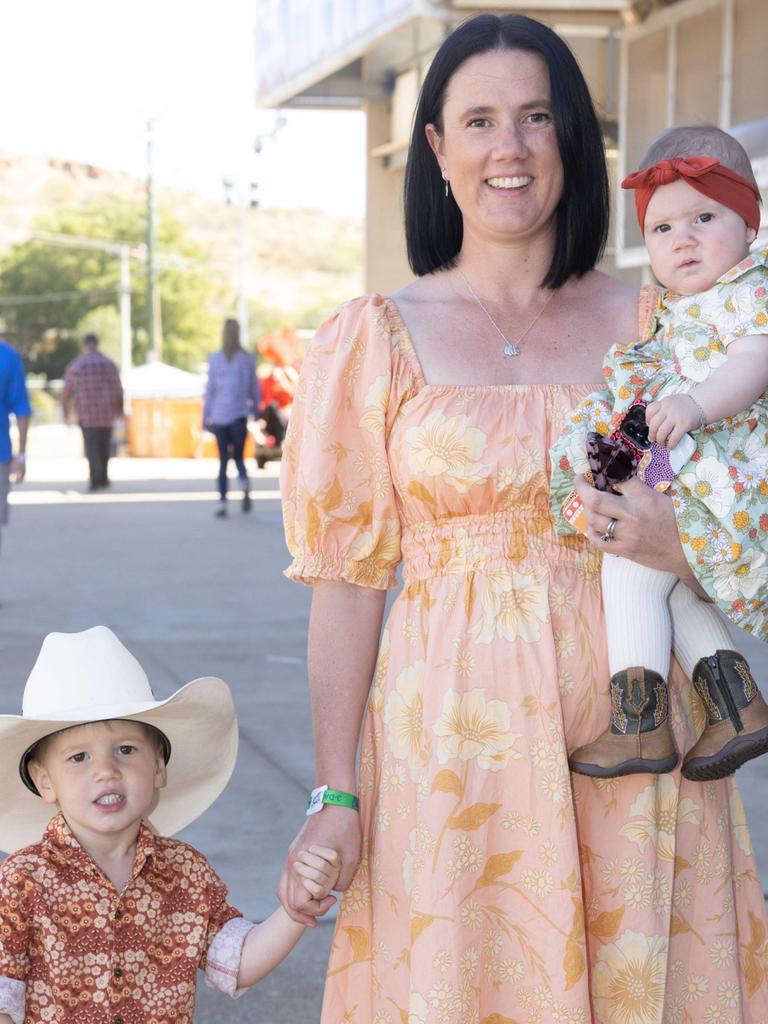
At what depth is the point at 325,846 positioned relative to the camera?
2213mm

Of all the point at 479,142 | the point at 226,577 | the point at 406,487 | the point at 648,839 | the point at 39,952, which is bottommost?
the point at 226,577

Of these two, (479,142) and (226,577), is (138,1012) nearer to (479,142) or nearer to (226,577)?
(479,142)

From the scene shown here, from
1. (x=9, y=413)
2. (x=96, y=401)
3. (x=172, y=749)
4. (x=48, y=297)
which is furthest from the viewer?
(x=48, y=297)

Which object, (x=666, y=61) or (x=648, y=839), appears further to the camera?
(x=666, y=61)

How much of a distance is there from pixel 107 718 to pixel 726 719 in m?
0.97

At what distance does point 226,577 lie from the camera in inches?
436

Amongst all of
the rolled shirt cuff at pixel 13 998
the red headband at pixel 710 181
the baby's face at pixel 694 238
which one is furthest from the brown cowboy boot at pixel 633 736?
the rolled shirt cuff at pixel 13 998

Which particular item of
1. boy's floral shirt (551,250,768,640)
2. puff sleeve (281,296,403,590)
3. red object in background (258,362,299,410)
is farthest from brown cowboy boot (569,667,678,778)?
red object in background (258,362,299,410)

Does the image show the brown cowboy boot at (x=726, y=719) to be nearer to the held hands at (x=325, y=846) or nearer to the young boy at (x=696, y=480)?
the young boy at (x=696, y=480)

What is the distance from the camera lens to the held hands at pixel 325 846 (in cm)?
222

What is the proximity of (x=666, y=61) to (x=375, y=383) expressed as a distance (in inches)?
549

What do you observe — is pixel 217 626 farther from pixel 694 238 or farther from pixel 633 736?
pixel 633 736

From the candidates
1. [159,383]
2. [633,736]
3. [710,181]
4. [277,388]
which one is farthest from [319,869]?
[159,383]

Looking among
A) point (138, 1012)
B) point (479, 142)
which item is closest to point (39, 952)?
point (138, 1012)
